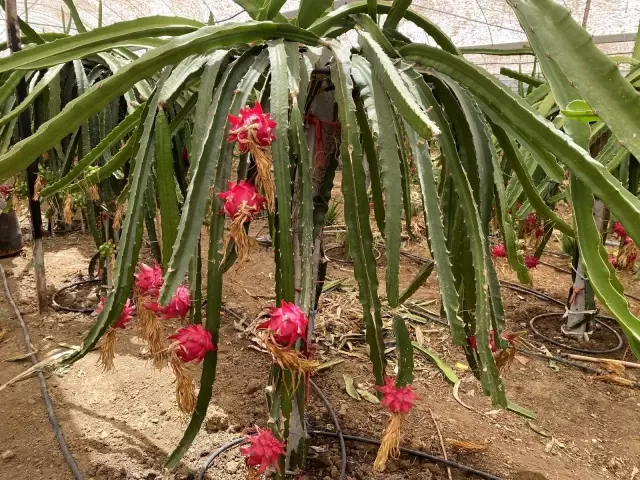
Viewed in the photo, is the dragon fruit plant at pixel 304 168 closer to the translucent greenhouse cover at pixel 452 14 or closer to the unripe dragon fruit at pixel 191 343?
the unripe dragon fruit at pixel 191 343

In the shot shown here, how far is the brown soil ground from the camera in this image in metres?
1.20

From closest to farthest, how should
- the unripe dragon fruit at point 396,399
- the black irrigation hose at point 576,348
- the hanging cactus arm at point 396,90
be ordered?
the hanging cactus arm at point 396,90 < the unripe dragon fruit at point 396,399 < the black irrigation hose at point 576,348

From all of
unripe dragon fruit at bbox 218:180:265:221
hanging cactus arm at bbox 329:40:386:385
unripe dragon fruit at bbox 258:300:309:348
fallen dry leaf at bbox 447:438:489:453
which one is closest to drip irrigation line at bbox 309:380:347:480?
fallen dry leaf at bbox 447:438:489:453

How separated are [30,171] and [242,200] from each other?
4.46 feet

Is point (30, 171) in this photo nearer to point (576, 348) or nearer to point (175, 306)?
point (175, 306)

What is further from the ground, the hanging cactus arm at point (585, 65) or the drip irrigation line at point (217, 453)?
the hanging cactus arm at point (585, 65)

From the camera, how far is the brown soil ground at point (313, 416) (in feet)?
3.95

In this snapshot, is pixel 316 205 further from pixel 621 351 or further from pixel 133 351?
pixel 621 351

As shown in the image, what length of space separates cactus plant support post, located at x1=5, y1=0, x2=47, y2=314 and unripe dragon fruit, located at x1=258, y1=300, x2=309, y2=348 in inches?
44.9

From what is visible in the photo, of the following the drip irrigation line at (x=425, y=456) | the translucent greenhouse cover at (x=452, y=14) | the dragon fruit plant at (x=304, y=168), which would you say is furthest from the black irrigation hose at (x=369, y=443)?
the translucent greenhouse cover at (x=452, y=14)

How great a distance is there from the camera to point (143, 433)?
130cm

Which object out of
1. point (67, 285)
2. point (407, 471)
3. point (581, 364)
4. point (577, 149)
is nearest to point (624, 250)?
point (581, 364)

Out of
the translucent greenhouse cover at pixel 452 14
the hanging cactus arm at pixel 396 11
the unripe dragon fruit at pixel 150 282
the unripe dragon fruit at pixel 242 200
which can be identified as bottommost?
the unripe dragon fruit at pixel 150 282

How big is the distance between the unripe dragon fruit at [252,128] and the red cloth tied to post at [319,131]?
0.27m
